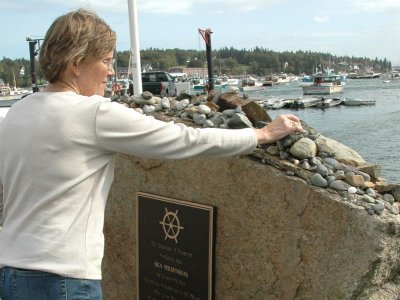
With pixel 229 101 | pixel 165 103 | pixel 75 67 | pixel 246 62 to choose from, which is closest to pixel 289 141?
pixel 229 101

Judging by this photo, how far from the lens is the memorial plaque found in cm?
313

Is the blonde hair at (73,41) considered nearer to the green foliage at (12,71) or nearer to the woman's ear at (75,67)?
the woman's ear at (75,67)

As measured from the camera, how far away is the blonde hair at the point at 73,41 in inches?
69.1

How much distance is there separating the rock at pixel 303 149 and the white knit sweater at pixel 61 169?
1292 millimetres

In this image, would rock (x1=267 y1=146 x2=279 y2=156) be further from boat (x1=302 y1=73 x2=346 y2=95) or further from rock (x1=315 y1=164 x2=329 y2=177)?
boat (x1=302 y1=73 x2=346 y2=95)

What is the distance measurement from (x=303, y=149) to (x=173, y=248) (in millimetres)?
997

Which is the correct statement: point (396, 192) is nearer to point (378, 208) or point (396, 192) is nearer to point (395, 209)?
point (395, 209)

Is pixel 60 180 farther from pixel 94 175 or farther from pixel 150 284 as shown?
pixel 150 284

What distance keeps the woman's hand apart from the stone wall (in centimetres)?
43

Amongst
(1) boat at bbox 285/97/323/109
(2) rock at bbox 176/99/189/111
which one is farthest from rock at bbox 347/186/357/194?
(1) boat at bbox 285/97/323/109

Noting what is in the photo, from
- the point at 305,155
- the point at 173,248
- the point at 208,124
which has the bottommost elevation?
the point at 173,248

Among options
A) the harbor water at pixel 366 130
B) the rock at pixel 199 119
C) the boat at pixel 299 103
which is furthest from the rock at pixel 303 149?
the boat at pixel 299 103

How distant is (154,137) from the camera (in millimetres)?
1810

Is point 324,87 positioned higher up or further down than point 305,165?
further down
